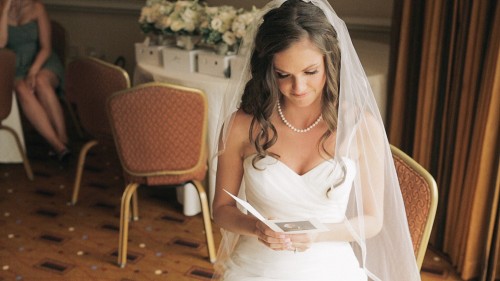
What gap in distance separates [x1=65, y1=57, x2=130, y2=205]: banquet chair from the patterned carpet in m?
0.55

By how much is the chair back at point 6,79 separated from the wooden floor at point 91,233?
1.91 feet

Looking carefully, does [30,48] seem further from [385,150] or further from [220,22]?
[385,150]

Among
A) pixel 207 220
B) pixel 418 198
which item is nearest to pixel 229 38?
pixel 207 220

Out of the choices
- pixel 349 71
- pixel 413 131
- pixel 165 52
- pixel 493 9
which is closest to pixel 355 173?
pixel 349 71

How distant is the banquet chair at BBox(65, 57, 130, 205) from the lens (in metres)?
3.64

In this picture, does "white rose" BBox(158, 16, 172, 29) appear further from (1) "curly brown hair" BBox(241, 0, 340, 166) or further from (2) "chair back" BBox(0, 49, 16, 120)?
(1) "curly brown hair" BBox(241, 0, 340, 166)

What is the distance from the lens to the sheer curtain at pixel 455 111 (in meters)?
2.89

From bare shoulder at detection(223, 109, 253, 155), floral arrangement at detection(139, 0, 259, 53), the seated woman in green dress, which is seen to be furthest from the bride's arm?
the seated woman in green dress

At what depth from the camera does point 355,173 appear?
6.77 feet

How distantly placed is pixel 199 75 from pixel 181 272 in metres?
1.21

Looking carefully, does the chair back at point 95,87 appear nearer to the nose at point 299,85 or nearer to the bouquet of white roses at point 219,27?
the bouquet of white roses at point 219,27

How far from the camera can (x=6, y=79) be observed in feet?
14.6

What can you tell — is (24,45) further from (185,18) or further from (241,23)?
(241,23)

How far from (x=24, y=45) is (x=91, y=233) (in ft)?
7.09
